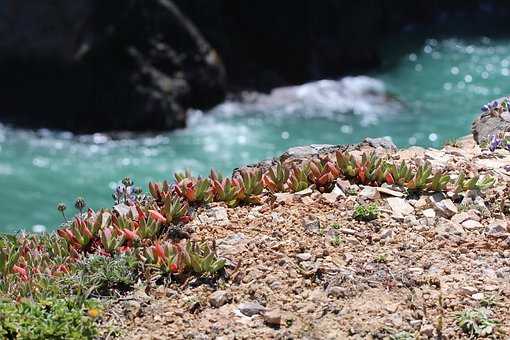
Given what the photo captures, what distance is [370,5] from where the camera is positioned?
67.5 feet

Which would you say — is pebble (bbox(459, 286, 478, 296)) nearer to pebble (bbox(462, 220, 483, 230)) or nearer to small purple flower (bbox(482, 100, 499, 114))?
pebble (bbox(462, 220, 483, 230))

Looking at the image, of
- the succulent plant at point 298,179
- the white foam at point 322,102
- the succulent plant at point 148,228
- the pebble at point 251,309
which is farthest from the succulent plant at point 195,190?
the white foam at point 322,102

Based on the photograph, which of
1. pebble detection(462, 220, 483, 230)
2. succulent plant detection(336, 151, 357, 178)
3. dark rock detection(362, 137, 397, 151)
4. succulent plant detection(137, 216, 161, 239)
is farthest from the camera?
dark rock detection(362, 137, 397, 151)

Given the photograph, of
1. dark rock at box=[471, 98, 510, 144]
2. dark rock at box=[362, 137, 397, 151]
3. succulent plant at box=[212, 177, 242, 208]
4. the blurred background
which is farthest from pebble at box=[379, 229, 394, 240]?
the blurred background

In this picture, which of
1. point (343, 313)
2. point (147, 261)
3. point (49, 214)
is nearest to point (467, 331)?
point (343, 313)

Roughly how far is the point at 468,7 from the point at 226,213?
66.7 feet

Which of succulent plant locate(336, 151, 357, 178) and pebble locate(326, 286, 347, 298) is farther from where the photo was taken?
succulent plant locate(336, 151, 357, 178)

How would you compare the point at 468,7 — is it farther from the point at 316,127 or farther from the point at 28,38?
the point at 28,38

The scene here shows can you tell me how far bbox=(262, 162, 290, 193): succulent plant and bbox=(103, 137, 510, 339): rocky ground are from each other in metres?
0.09

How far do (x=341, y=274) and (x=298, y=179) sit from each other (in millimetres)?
1098

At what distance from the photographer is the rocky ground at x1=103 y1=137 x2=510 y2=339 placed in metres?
4.25

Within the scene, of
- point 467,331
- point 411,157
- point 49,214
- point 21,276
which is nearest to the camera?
point 467,331

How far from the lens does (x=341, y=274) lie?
4578 mm

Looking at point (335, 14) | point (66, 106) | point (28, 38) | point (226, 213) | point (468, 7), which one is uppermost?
point (468, 7)
